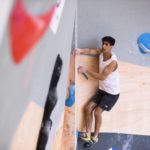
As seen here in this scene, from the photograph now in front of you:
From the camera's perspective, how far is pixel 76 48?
2.07 m

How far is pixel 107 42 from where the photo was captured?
6.90 ft

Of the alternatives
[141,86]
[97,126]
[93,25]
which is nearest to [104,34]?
[93,25]

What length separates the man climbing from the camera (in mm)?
2123

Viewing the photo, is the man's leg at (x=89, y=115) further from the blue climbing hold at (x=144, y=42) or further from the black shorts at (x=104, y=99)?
the blue climbing hold at (x=144, y=42)

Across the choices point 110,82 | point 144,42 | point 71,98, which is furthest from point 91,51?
point 71,98

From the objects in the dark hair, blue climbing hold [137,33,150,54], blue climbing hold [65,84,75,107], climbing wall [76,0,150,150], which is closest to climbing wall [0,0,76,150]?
blue climbing hold [65,84,75,107]

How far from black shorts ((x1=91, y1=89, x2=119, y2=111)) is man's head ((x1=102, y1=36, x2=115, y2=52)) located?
33cm

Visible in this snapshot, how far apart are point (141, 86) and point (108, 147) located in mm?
550

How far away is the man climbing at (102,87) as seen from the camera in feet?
6.97

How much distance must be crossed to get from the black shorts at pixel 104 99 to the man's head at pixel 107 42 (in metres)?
0.33

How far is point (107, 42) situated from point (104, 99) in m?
0.42

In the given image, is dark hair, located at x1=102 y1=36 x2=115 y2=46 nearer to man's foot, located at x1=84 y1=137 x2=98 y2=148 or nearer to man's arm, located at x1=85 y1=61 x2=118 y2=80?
man's arm, located at x1=85 y1=61 x2=118 y2=80

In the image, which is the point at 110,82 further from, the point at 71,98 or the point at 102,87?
the point at 71,98

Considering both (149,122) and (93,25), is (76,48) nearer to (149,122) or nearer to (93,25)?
(93,25)
